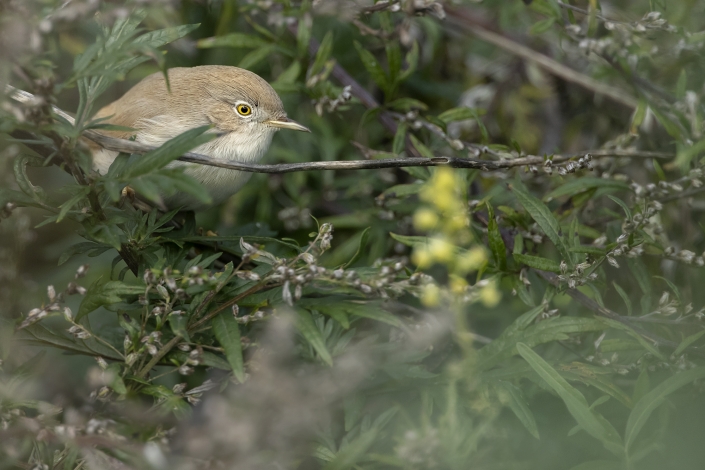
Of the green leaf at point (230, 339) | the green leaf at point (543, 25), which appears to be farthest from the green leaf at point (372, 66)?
the green leaf at point (230, 339)

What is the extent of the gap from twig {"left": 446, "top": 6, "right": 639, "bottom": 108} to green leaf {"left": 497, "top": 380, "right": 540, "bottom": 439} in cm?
183

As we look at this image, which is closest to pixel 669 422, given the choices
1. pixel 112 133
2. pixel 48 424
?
pixel 48 424

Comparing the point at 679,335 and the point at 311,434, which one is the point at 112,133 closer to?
the point at 311,434

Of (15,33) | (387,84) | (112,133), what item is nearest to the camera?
(15,33)

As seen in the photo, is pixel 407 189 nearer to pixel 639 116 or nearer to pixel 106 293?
pixel 639 116

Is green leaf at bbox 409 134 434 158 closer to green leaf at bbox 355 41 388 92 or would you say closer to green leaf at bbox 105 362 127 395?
green leaf at bbox 355 41 388 92

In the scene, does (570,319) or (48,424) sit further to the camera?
(570,319)

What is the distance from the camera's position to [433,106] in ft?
14.6

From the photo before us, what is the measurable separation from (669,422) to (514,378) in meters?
0.53

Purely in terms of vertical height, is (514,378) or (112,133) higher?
(112,133)

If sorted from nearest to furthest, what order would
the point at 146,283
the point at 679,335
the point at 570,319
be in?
the point at 146,283
the point at 570,319
the point at 679,335

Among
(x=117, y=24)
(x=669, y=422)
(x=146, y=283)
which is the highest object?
(x=117, y=24)

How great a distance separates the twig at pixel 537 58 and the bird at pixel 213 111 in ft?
4.15

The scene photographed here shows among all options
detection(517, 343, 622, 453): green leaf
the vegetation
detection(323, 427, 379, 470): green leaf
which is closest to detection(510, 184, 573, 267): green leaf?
the vegetation
